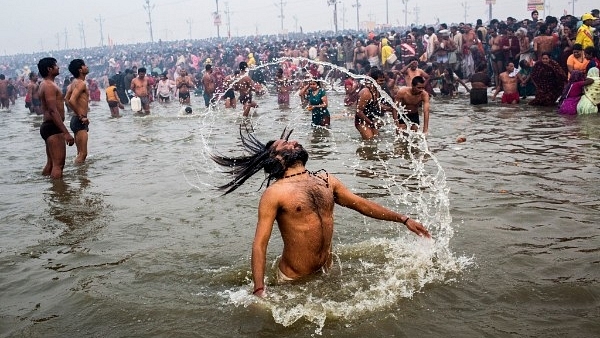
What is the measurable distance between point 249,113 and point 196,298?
496 inches

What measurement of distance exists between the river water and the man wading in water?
0.20 meters

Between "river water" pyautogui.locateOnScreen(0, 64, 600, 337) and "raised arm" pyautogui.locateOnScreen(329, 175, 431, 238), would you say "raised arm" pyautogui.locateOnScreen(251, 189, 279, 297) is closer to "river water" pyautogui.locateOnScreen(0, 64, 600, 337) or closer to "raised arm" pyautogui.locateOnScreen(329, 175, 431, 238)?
"river water" pyautogui.locateOnScreen(0, 64, 600, 337)

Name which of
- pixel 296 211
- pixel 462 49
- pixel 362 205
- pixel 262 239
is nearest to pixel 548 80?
pixel 462 49

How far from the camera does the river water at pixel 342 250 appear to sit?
3.59 meters

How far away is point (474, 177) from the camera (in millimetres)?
7098

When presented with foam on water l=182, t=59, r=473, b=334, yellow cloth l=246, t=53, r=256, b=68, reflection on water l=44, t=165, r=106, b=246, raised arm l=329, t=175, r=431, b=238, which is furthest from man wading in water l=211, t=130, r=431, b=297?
yellow cloth l=246, t=53, r=256, b=68

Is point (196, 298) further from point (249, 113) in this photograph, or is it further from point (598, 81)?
point (249, 113)

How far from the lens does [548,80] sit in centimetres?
1318

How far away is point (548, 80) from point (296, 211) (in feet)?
37.4

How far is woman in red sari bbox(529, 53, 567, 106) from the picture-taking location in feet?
43.0

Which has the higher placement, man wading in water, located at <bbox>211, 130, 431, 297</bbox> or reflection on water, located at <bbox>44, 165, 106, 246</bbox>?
man wading in water, located at <bbox>211, 130, 431, 297</bbox>

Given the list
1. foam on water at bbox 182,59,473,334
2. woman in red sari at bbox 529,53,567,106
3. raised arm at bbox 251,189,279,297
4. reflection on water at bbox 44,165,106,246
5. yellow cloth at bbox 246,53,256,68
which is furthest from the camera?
yellow cloth at bbox 246,53,256,68

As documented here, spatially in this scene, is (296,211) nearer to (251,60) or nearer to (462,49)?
(462,49)

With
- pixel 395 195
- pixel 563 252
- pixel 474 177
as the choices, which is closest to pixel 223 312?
pixel 563 252
